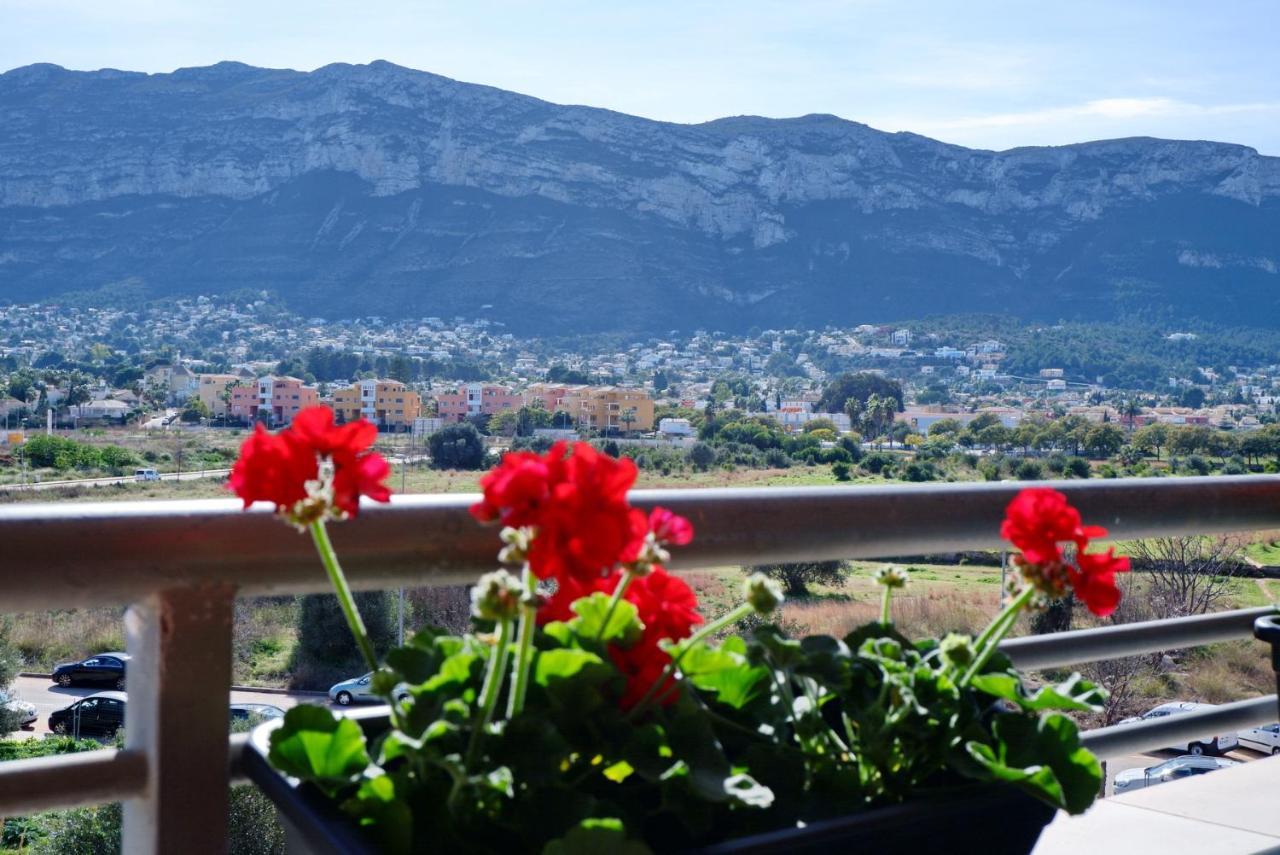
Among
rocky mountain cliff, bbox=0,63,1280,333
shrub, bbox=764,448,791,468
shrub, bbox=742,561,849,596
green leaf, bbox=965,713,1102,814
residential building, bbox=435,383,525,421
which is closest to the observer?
green leaf, bbox=965,713,1102,814

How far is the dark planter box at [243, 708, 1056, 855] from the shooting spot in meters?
0.70

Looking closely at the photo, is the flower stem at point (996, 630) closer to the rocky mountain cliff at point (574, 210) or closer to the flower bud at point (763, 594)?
the flower bud at point (763, 594)

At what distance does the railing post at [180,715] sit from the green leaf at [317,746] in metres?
0.23

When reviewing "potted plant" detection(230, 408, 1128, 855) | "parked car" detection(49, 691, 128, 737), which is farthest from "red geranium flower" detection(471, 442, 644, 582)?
"parked car" detection(49, 691, 128, 737)

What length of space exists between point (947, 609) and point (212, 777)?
2.43 metres

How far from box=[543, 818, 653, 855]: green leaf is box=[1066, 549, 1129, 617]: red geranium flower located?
417 mm

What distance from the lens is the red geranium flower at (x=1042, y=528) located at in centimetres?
84

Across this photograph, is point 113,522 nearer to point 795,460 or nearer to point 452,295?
point 795,460

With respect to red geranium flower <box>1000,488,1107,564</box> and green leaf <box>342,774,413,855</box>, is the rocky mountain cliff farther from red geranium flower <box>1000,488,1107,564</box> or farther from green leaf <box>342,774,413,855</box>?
green leaf <box>342,774,413,855</box>

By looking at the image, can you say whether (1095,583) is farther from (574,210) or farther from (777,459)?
(574,210)

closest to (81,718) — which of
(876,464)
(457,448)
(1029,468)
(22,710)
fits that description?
(22,710)

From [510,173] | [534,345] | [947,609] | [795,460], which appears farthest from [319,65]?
[947,609]

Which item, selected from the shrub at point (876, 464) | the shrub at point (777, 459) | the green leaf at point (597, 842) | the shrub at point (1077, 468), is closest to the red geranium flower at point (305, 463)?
the green leaf at point (597, 842)

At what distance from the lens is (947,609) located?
302 cm
